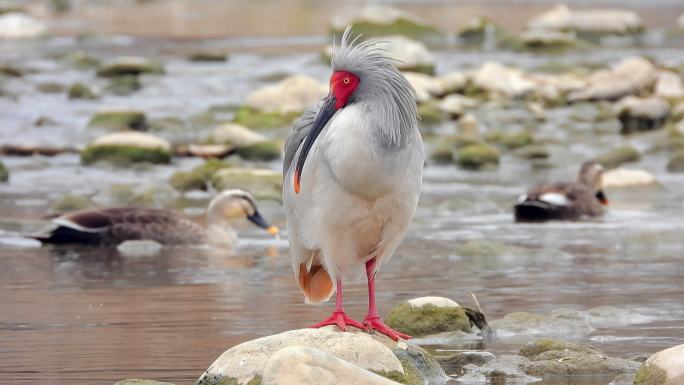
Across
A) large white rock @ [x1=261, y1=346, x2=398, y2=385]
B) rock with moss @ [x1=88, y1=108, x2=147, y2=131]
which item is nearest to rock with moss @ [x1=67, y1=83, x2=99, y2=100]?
rock with moss @ [x1=88, y1=108, x2=147, y2=131]

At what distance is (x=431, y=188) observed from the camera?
17516mm

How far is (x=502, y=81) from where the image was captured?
27328 millimetres

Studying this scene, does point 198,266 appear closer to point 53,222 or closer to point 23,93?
point 53,222

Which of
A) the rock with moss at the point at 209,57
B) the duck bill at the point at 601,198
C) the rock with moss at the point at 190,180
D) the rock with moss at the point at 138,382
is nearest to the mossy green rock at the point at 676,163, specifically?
the duck bill at the point at 601,198

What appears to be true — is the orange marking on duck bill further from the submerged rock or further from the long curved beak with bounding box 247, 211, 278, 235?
the long curved beak with bounding box 247, 211, 278, 235

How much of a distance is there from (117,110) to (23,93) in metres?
5.10

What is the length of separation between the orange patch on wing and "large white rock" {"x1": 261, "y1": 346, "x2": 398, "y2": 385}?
6.37ft

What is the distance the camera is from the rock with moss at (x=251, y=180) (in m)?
16.4

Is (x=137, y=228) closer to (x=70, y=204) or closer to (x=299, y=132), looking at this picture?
(x=70, y=204)

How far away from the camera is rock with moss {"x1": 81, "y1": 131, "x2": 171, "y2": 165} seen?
766 inches

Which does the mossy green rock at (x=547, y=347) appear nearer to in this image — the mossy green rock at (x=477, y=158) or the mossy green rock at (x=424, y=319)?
the mossy green rock at (x=424, y=319)

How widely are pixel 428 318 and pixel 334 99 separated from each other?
6.44 feet

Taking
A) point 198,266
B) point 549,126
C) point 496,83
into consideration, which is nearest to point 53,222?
point 198,266

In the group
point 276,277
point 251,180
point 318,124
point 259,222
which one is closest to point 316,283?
point 318,124
